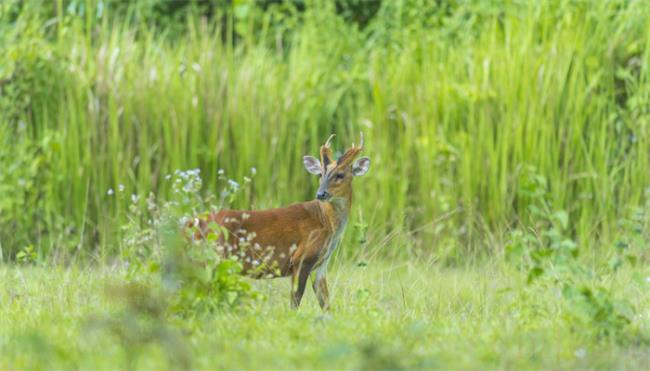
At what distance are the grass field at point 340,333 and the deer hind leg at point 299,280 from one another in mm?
86

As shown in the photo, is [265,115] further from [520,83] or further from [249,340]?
[249,340]

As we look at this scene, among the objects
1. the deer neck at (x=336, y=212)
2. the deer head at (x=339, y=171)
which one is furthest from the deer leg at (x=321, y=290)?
the deer head at (x=339, y=171)

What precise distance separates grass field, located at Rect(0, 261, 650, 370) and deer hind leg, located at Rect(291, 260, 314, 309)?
86 mm

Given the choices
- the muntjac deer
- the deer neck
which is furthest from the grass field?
the deer neck

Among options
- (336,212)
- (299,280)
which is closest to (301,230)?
(336,212)

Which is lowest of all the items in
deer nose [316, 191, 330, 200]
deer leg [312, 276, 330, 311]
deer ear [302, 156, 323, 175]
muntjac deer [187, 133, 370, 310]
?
deer leg [312, 276, 330, 311]

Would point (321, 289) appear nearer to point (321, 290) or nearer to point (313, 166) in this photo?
point (321, 290)

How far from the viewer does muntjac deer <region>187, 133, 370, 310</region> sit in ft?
21.7

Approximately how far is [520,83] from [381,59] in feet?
5.63

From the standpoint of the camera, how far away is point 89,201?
1030 cm

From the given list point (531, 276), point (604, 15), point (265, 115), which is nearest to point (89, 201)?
point (265, 115)

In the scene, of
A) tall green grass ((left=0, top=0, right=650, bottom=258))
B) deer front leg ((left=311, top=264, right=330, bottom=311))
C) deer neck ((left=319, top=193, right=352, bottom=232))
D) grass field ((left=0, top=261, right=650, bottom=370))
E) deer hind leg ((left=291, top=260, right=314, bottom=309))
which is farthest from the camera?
tall green grass ((left=0, top=0, right=650, bottom=258))

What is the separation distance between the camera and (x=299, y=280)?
650 cm

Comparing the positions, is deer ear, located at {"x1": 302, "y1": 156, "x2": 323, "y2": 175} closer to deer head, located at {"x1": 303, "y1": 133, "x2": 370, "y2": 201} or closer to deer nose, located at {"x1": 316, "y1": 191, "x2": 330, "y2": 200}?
deer head, located at {"x1": 303, "y1": 133, "x2": 370, "y2": 201}
